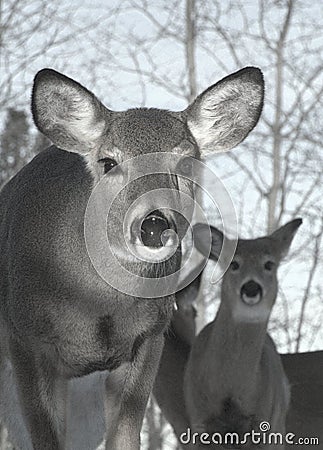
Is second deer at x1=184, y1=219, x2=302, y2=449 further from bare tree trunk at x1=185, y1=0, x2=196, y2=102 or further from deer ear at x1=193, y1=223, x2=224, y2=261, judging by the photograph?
bare tree trunk at x1=185, y1=0, x2=196, y2=102

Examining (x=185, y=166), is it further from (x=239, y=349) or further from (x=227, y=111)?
(x=239, y=349)

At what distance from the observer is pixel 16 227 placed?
205 inches

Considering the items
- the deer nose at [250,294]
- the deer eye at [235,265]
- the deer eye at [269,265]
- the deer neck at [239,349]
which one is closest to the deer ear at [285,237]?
the deer eye at [269,265]

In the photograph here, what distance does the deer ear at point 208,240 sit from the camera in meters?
8.23

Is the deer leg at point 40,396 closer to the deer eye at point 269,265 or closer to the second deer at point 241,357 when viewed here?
the second deer at point 241,357

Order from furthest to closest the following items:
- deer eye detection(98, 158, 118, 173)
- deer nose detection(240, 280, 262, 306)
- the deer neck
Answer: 1. deer nose detection(240, 280, 262, 306)
2. the deer neck
3. deer eye detection(98, 158, 118, 173)

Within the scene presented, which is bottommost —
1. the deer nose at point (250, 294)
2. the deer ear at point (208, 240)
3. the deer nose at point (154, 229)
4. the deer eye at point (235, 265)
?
the deer nose at point (154, 229)

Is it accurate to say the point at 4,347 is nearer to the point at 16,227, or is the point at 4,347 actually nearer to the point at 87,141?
the point at 16,227

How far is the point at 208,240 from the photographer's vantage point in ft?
27.4

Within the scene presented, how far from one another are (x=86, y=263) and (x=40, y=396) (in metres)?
0.62

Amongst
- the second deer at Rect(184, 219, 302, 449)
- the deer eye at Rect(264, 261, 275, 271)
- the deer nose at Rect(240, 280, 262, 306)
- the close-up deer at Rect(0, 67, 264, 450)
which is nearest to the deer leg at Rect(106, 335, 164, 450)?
the close-up deer at Rect(0, 67, 264, 450)

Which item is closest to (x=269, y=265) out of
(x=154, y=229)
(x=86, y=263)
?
(x=86, y=263)

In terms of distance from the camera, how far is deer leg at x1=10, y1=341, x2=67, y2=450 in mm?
4949

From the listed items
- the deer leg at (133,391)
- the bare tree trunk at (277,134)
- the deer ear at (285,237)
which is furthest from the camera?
the bare tree trunk at (277,134)
